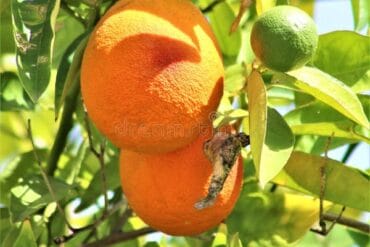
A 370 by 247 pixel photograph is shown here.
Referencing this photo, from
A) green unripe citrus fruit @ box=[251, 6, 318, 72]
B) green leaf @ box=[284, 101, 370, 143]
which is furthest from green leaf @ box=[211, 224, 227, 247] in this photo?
green unripe citrus fruit @ box=[251, 6, 318, 72]

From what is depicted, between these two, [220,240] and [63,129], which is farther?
[63,129]

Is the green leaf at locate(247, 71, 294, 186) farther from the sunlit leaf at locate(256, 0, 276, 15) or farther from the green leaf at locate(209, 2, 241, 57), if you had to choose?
the green leaf at locate(209, 2, 241, 57)

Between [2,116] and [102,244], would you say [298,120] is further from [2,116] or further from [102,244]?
[2,116]

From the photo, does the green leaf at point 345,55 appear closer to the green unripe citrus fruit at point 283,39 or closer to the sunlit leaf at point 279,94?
the sunlit leaf at point 279,94

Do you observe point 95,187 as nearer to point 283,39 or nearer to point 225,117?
point 225,117

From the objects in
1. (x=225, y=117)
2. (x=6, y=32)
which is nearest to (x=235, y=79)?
(x=225, y=117)

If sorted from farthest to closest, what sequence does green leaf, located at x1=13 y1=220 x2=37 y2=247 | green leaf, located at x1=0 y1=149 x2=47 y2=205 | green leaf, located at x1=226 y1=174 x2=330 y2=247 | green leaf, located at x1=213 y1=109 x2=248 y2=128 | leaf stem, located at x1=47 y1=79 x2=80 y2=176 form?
green leaf, located at x1=0 y1=149 x2=47 y2=205, leaf stem, located at x1=47 y1=79 x2=80 y2=176, green leaf, located at x1=226 y1=174 x2=330 y2=247, green leaf, located at x1=13 y1=220 x2=37 y2=247, green leaf, located at x1=213 y1=109 x2=248 y2=128

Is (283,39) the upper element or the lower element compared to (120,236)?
upper

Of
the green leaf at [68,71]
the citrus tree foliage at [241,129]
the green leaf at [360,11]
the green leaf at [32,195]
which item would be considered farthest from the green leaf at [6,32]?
the green leaf at [360,11]
